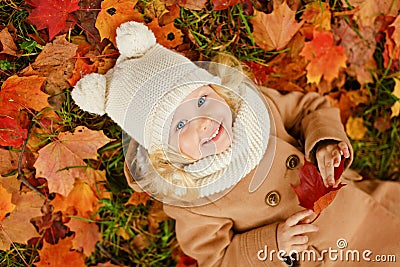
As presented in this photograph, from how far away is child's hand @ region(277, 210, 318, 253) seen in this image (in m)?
1.62

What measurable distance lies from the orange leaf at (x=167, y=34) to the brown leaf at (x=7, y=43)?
0.44 meters

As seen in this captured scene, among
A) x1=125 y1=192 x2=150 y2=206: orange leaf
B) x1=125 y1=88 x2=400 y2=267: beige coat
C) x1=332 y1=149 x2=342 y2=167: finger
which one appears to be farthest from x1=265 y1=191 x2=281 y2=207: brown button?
x1=125 y1=192 x2=150 y2=206: orange leaf

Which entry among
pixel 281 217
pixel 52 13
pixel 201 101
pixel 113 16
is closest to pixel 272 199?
pixel 281 217

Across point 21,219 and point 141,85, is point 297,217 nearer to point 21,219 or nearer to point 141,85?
point 141,85

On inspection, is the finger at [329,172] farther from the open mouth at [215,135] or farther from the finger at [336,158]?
the open mouth at [215,135]

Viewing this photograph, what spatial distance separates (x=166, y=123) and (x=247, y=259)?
0.57 meters

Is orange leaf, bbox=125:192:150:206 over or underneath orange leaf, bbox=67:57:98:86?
underneath

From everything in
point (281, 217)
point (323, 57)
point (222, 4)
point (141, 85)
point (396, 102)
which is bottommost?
point (281, 217)

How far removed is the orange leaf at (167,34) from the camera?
1.75 metres

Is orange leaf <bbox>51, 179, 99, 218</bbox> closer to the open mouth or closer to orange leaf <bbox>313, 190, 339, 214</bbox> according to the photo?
the open mouth

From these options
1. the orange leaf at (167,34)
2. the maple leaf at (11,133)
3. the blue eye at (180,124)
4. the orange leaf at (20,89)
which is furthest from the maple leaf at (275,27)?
the maple leaf at (11,133)

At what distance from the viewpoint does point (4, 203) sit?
1.69 m

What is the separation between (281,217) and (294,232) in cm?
14

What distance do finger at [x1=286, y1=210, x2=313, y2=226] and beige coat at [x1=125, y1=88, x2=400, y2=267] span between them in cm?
8
